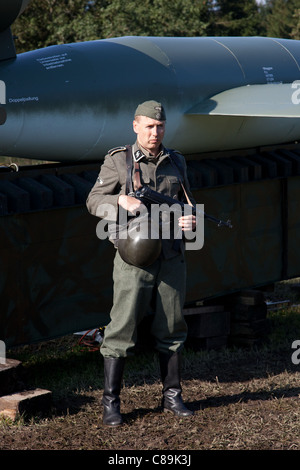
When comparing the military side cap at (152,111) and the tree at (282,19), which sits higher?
the tree at (282,19)

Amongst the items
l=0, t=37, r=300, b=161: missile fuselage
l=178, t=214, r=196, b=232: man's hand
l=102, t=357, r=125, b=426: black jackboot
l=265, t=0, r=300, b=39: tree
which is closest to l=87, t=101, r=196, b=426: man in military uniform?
l=102, t=357, r=125, b=426: black jackboot

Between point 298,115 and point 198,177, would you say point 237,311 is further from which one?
point 298,115

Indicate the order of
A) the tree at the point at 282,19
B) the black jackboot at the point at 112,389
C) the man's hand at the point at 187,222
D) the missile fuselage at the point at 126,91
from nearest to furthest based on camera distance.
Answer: the man's hand at the point at 187,222 → the black jackboot at the point at 112,389 → the missile fuselage at the point at 126,91 → the tree at the point at 282,19

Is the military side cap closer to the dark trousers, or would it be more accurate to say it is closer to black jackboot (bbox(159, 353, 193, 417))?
the dark trousers

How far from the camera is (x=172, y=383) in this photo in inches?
220

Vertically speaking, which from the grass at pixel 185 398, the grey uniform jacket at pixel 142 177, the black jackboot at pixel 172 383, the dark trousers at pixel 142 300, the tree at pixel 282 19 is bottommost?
the grass at pixel 185 398

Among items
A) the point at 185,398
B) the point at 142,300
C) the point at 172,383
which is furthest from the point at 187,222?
the point at 185,398

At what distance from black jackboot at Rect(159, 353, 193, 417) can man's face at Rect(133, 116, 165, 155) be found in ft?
5.21

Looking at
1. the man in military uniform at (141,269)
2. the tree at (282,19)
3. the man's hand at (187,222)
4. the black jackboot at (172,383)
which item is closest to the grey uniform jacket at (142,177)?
the man in military uniform at (141,269)

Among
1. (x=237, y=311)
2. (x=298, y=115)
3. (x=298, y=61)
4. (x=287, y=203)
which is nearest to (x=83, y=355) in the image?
(x=237, y=311)

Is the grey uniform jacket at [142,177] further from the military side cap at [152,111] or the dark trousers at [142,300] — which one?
the military side cap at [152,111]

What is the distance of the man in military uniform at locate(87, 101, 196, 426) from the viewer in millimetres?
5273

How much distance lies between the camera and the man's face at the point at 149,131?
5.22 metres

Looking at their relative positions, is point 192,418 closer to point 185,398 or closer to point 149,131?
point 185,398
